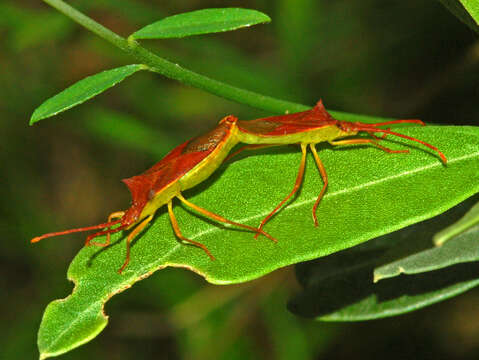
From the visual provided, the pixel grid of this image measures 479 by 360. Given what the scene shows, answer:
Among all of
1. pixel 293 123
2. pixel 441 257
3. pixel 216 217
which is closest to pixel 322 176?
pixel 293 123

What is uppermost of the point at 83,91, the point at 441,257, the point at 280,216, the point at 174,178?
the point at 83,91

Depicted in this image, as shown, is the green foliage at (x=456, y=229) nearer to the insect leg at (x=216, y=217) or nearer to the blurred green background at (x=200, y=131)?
the insect leg at (x=216, y=217)

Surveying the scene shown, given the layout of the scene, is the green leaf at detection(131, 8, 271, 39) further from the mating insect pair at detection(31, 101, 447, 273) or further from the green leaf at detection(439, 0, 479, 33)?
the green leaf at detection(439, 0, 479, 33)

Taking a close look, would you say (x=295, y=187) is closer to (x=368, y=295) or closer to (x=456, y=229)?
(x=368, y=295)

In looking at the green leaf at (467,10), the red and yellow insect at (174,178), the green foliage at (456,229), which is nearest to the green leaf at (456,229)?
the green foliage at (456,229)

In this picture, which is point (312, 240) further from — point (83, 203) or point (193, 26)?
point (83, 203)

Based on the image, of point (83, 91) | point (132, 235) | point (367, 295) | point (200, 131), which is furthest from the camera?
point (200, 131)

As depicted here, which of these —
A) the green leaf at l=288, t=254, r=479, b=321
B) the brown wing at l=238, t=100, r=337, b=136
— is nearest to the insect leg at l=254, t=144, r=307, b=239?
the brown wing at l=238, t=100, r=337, b=136
